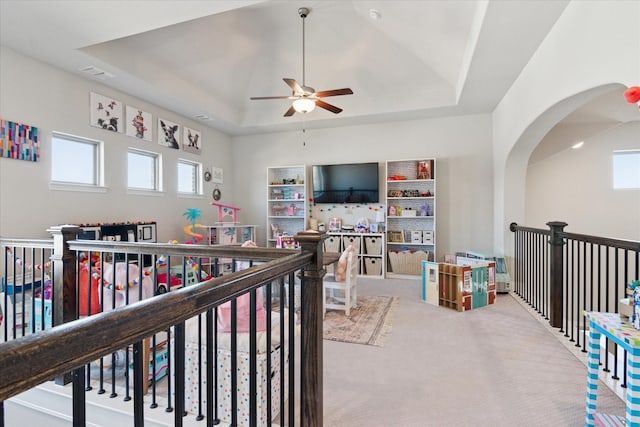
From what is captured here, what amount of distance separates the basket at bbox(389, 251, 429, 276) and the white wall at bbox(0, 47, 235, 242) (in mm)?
3880

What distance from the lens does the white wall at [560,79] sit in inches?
73.6

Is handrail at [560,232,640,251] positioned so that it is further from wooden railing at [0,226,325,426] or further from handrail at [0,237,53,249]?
handrail at [0,237,53,249]

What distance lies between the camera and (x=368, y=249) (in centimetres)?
558

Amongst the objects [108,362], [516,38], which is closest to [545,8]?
[516,38]

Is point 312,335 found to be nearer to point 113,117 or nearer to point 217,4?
point 217,4

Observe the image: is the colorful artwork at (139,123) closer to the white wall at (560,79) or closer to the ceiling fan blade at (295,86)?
the ceiling fan blade at (295,86)

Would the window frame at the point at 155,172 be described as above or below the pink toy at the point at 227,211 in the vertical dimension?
above

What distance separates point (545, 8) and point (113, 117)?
496cm

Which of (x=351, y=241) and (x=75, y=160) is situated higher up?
(x=75, y=160)

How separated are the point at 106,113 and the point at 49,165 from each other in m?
1.01

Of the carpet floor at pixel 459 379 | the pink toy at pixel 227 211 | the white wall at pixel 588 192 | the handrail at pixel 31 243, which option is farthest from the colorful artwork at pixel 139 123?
the white wall at pixel 588 192

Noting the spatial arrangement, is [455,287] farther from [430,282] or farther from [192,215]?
[192,215]

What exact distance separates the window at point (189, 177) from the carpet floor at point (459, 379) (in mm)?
4148

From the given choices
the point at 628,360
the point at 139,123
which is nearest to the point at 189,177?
the point at 139,123
